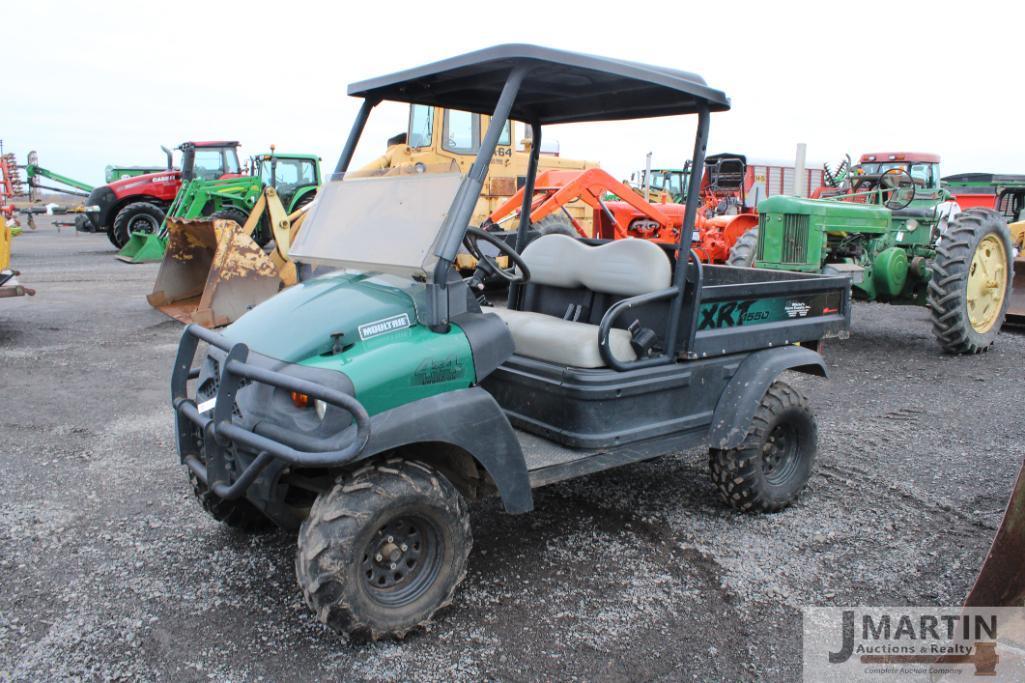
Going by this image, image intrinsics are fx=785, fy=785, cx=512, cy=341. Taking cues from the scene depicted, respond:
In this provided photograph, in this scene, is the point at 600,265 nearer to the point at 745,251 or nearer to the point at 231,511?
the point at 231,511

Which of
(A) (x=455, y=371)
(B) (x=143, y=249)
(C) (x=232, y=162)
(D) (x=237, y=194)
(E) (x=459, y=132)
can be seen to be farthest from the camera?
(C) (x=232, y=162)

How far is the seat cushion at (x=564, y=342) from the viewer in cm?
346

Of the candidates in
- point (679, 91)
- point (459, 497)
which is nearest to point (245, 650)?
point (459, 497)

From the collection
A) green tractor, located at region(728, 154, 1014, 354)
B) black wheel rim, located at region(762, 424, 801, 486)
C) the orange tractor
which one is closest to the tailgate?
black wheel rim, located at region(762, 424, 801, 486)

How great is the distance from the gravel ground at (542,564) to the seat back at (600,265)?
3.69ft

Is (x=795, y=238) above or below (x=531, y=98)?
below

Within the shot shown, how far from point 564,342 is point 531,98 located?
4.49 ft

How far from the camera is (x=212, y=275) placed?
8.32m

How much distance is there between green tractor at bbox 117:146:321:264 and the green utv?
12.7 m

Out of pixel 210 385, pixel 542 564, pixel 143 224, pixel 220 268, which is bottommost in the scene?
pixel 542 564

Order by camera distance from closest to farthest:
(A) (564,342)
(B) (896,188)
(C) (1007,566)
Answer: (C) (1007,566)
(A) (564,342)
(B) (896,188)

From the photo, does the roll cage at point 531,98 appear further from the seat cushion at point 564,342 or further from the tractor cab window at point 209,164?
the tractor cab window at point 209,164

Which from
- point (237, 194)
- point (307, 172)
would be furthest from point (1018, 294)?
point (307, 172)

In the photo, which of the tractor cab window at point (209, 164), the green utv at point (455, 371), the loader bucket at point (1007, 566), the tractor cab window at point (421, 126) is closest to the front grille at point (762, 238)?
the green utv at point (455, 371)
